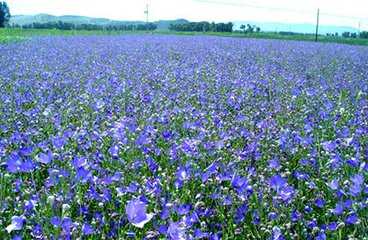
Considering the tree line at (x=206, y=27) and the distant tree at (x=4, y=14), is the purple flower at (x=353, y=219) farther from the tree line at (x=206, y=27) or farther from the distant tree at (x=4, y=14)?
the distant tree at (x=4, y=14)

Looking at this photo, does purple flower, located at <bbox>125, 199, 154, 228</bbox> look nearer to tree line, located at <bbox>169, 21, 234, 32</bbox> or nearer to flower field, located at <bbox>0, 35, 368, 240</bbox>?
flower field, located at <bbox>0, 35, 368, 240</bbox>

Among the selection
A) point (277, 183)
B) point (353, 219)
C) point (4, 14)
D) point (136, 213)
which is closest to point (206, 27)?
point (4, 14)

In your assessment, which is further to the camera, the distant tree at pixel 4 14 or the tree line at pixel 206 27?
the distant tree at pixel 4 14

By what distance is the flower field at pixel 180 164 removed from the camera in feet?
8.43

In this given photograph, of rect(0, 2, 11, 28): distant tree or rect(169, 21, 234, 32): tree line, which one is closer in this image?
rect(169, 21, 234, 32): tree line

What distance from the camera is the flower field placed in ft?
8.43

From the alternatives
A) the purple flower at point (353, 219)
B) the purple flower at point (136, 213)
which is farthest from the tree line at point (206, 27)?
the purple flower at point (136, 213)

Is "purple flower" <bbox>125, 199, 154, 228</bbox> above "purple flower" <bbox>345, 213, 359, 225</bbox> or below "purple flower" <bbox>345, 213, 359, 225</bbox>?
above

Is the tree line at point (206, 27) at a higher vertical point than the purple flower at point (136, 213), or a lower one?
lower

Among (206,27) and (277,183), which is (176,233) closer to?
(277,183)

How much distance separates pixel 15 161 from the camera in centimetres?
271

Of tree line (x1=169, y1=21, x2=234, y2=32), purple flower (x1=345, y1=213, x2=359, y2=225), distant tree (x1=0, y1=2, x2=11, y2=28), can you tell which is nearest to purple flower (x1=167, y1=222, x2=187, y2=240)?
purple flower (x1=345, y1=213, x2=359, y2=225)

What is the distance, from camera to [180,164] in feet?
11.6

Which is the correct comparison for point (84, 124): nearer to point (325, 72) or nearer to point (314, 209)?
point (314, 209)
